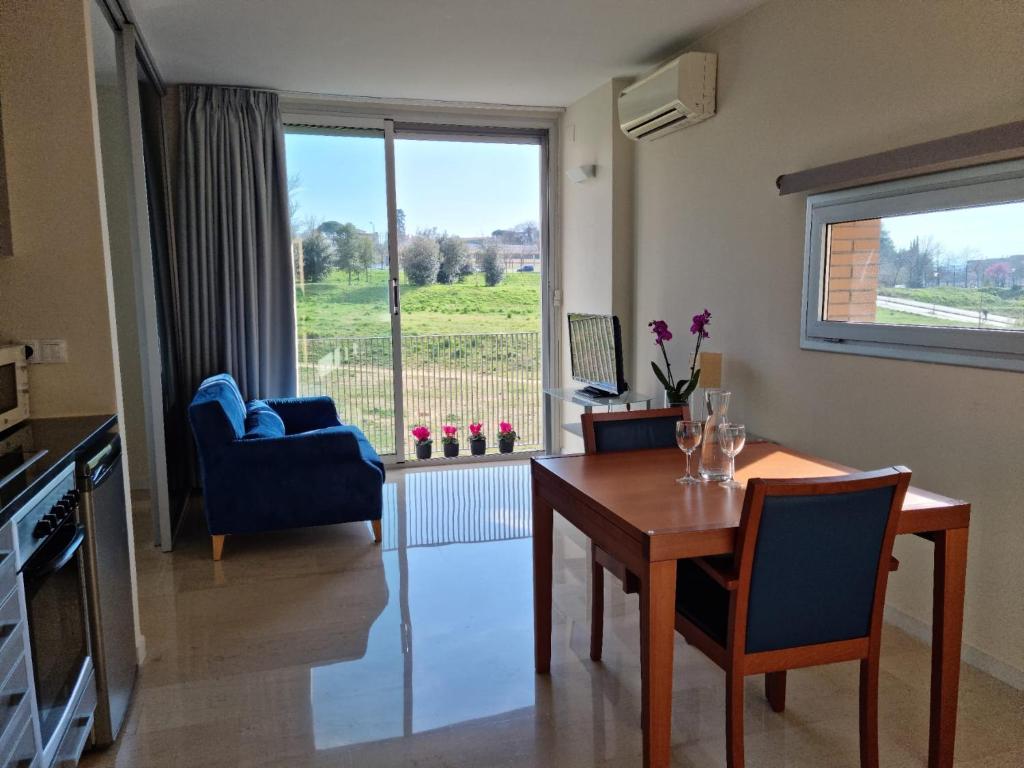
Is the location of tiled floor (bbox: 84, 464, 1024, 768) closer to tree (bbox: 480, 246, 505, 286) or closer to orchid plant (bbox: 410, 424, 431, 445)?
orchid plant (bbox: 410, 424, 431, 445)

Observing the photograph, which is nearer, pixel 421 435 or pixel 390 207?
pixel 390 207

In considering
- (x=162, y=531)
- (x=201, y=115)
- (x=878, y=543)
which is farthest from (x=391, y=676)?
(x=201, y=115)

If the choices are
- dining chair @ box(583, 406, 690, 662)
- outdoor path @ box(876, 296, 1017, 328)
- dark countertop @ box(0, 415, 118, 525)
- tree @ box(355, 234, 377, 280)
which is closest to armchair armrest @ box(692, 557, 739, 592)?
dining chair @ box(583, 406, 690, 662)

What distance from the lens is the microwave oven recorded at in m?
2.11

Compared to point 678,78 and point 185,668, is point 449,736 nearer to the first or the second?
point 185,668

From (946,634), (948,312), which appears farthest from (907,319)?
(946,634)

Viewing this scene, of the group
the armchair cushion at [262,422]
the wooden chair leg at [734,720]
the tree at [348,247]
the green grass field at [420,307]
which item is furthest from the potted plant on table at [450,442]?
the wooden chair leg at [734,720]

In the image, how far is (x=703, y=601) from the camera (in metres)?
1.92

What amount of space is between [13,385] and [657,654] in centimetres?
205

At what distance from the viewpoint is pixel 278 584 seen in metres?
3.30

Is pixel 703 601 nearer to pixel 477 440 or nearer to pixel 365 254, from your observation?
pixel 477 440

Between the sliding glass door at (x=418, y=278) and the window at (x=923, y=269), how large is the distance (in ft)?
9.65

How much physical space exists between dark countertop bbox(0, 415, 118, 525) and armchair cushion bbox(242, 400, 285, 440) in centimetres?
→ 130

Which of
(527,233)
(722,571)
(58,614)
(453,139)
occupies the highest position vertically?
(453,139)
